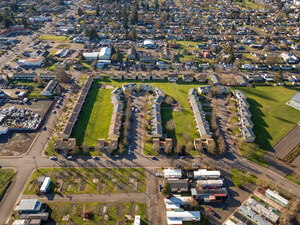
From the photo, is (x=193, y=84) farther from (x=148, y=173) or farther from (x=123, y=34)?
(x=123, y=34)

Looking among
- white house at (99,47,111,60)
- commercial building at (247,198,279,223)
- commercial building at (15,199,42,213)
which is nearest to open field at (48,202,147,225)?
→ commercial building at (15,199,42,213)

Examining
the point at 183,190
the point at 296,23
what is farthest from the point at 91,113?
the point at 296,23

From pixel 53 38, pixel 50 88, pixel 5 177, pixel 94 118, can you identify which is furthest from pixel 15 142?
pixel 53 38

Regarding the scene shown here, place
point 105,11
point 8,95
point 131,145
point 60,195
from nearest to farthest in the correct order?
point 60,195 < point 131,145 < point 8,95 < point 105,11

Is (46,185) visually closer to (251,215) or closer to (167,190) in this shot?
(167,190)

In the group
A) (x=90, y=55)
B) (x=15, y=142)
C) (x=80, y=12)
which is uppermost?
(x=80, y=12)

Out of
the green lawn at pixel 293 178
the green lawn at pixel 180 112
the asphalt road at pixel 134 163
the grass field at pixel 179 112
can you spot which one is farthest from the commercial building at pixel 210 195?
the green lawn at pixel 293 178
